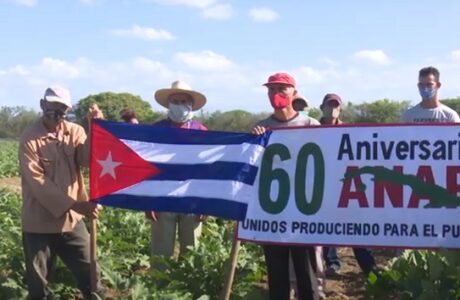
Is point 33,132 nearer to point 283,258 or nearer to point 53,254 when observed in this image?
point 53,254

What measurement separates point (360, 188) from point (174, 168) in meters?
1.37

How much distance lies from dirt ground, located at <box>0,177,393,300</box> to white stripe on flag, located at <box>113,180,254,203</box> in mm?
1944

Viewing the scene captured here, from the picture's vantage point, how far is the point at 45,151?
544 centimetres

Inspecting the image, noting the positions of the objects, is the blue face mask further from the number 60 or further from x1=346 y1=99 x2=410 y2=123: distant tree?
x1=346 y1=99 x2=410 y2=123: distant tree

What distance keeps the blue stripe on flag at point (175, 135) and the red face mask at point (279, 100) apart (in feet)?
0.73

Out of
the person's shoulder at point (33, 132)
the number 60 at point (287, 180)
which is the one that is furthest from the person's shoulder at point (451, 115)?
the person's shoulder at point (33, 132)

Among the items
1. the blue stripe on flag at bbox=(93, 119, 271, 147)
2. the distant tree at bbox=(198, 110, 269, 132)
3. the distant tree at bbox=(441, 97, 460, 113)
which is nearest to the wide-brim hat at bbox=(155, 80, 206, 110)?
the blue stripe on flag at bbox=(93, 119, 271, 147)

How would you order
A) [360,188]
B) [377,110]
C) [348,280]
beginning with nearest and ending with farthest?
[360,188] → [348,280] → [377,110]

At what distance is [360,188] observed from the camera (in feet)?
16.6

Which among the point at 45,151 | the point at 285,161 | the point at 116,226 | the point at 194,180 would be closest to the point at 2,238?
the point at 116,226

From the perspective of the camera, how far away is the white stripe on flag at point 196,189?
5.13 metres

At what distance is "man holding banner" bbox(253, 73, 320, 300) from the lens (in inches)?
204

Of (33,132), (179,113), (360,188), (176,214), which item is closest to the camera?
(360,188)

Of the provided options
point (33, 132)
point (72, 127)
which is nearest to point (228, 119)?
point (72, 127)
